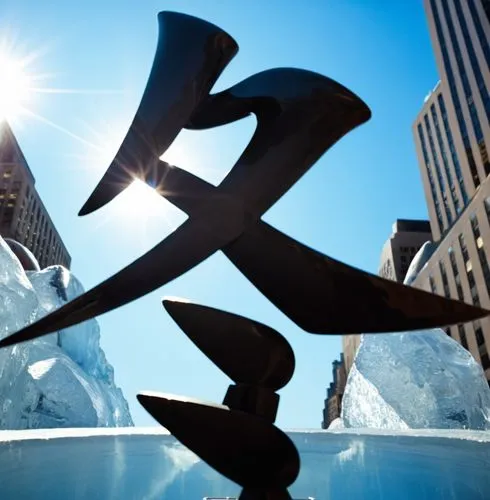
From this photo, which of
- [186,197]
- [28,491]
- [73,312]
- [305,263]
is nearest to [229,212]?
[186,197]

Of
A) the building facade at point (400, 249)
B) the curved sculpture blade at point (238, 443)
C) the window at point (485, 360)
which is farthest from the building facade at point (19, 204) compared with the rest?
the curved sculpture blade at point (238, 443)

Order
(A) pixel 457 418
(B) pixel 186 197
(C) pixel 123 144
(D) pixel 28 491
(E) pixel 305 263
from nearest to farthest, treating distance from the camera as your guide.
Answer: (E) pixel 305 263 < (B) pixel 186 197 < (C) pixel 123 144 < (D) pixel 28 491 < (A) pixel 457 418

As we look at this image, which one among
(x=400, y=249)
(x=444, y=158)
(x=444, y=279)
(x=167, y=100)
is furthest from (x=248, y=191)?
(x=400, y=249)

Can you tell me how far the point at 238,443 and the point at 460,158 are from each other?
4283cm

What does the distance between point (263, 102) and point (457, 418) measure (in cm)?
1080

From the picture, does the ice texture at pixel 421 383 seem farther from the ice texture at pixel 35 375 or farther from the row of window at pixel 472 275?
the row of window at pixel 472 275

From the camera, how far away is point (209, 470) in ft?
20.4

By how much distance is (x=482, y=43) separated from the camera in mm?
38281

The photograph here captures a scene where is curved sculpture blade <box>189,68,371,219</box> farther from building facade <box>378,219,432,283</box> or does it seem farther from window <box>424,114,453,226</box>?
building facade <box>378,219,432,283</box>

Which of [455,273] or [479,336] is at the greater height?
[455,273]

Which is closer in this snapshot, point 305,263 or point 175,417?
point 175,417

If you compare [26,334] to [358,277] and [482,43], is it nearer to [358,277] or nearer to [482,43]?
[358,277]

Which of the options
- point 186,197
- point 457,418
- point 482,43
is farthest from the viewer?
point 482,43

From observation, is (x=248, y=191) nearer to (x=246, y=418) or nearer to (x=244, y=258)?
(x=244, y=258)
